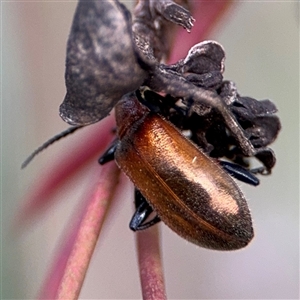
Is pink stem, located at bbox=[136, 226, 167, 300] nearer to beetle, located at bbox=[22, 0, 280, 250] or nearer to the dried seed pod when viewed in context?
beetle, located at bbox=[22, 0, 280, 250]

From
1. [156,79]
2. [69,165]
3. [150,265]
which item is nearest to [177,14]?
[156,79]

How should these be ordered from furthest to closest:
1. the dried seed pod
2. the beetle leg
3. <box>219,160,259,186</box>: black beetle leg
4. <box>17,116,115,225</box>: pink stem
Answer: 1. <box>17,116,115,225</box>: pink stem
2. <box>219,160,259,186</box>: black beetle leg
3. the beetle leg
4. the dried seed pod

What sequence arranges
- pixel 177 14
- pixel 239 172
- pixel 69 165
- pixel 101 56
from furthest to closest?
1. pixel 69 165
2. pixel 239 172
3. pixel 177 14
4. pixel 101 56

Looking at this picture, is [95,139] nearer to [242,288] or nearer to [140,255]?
[140,255]

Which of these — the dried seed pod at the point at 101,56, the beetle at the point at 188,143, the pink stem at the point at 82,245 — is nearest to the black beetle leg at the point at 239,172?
the beetle at the point at 188,143

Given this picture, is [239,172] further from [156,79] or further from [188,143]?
[156,79]

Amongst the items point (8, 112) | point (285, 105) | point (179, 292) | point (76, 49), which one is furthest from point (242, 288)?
point (76, 49)

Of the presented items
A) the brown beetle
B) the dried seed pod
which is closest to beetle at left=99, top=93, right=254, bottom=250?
the brown beetle
